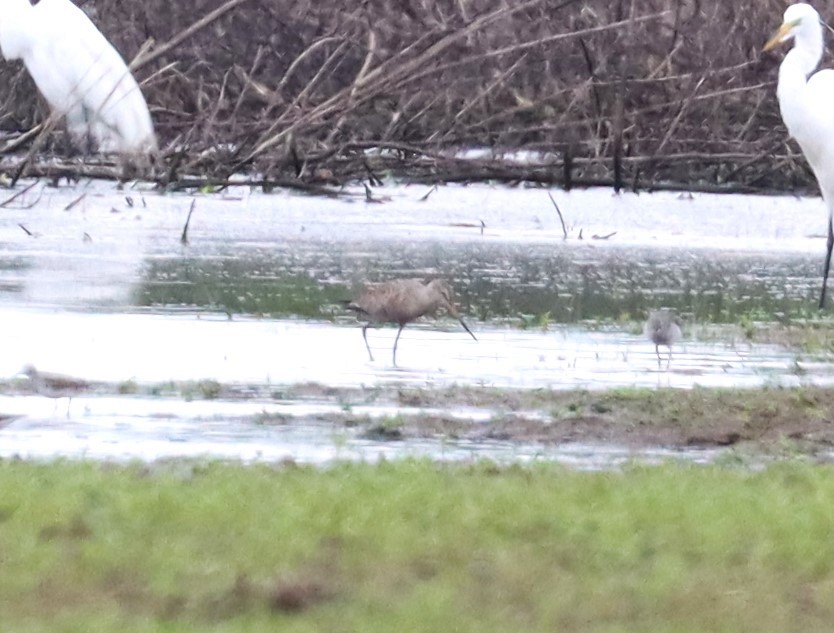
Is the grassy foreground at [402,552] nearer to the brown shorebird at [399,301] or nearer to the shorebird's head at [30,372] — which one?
the shorebird's head at [30,372]

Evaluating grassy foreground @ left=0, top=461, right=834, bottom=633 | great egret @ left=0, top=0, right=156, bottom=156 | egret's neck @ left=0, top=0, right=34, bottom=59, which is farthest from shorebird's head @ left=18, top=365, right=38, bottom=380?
egret's neck @ left=0, top=0, right=34, bottom=59

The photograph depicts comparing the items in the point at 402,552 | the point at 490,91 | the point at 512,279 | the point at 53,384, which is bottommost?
the point at 512,279

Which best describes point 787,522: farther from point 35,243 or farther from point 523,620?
point 35,243

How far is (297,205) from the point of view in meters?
17.6

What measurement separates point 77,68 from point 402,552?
12.4 meters

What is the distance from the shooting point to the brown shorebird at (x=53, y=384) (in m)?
7.84

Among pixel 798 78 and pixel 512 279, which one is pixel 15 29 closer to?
pixel 512 279

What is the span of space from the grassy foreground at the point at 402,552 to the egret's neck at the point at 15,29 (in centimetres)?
1123

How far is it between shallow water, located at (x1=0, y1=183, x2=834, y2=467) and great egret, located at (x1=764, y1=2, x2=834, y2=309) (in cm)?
97

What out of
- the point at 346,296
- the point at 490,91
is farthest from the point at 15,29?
the point at 346,296

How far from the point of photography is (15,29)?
1691cm

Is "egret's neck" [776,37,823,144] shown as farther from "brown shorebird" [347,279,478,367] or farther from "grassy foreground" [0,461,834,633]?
"grassy foreground" [0,461,834,633]

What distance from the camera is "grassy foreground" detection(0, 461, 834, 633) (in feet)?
15.4

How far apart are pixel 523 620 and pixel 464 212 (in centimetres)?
1325
